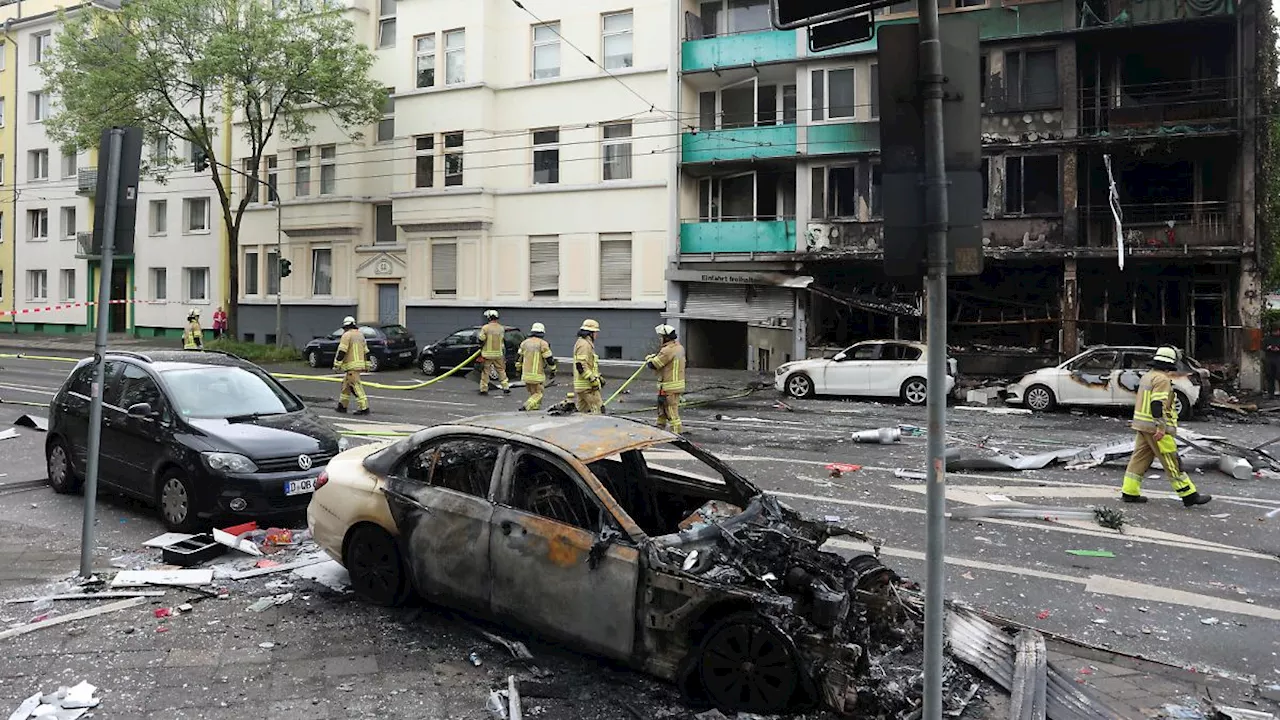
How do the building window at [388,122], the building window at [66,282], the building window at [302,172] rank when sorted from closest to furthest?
the building window at [388,122] < the building window at [302,172] < the building window at [66,282]

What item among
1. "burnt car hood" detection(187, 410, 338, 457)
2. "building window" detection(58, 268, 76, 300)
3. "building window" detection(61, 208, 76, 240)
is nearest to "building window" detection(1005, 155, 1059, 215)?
"burnt car hood" detection(187, 410, 338, 457)

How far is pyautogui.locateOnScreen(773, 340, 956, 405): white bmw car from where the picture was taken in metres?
20.1

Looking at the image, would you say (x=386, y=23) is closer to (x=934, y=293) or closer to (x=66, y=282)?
(x=66, y=282)

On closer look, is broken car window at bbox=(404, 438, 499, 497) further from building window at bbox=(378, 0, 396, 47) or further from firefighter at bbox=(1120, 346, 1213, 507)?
building window at bbox=(378, 0, 396, 47)

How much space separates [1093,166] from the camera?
2427cm

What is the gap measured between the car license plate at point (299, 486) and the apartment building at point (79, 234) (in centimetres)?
3305

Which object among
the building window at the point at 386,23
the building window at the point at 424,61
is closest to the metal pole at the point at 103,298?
the building window at the point at 424,61

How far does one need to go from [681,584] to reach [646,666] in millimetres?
514

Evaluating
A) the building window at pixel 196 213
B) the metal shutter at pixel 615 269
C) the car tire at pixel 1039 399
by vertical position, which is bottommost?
the car tire at pixel 1039 399

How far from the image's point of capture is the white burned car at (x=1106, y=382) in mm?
18156

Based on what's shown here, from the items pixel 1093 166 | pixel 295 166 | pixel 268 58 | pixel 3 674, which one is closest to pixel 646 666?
pixel 3 674

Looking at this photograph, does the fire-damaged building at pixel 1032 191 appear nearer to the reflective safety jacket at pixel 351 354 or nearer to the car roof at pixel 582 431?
the reflective safety jacket at pixel 351 354

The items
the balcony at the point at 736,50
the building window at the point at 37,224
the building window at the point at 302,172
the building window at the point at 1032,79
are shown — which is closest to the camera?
the building window at the point at 1032,79

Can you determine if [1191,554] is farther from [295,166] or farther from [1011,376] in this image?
[295,166]
